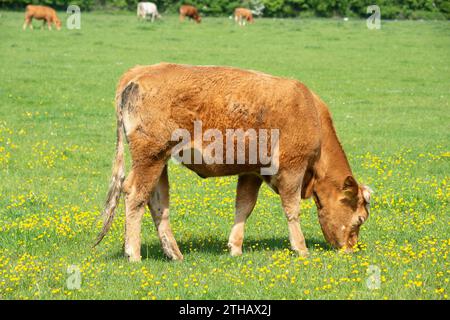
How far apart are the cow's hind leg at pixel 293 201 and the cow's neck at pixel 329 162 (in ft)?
1.37

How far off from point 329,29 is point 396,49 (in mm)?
10179

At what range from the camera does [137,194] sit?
8.80 m

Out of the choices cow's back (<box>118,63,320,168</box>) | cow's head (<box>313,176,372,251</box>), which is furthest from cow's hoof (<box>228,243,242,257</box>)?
cow's back (<box>118,63,320,168</box>)

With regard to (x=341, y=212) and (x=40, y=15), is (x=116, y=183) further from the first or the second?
(x=40, y=15)

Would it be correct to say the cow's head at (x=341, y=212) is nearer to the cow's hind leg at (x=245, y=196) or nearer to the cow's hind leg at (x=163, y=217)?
the cow's hind leg at (x=245, y=196)

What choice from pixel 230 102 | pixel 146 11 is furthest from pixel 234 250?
pixel 146 11

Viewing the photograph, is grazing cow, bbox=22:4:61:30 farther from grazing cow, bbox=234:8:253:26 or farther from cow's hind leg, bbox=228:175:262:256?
cow's hind leg, bbox=228:175:262:256

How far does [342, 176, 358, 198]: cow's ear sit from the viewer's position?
930 cm

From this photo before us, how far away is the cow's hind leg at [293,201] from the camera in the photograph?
9016mm

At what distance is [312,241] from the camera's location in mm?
10195

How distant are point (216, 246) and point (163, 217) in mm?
955

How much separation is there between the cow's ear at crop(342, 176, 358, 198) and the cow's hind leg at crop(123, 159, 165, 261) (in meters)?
2.19
